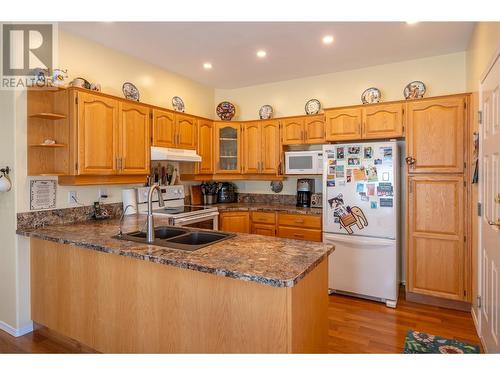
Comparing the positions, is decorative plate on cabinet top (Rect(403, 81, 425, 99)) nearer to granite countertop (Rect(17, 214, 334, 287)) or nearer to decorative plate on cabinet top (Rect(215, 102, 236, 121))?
decorative plate on cabinet top (Rect(215, 102, 236, 121))

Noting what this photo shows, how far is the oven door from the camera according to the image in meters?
3.17

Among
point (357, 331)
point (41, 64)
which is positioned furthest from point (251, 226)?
point (41, 64)

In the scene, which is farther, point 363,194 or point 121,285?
point 363,194

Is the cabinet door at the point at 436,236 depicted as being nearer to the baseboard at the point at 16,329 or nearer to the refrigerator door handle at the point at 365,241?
the refrigerator door handle at the point at 365,241

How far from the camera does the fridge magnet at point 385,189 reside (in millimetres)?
3029

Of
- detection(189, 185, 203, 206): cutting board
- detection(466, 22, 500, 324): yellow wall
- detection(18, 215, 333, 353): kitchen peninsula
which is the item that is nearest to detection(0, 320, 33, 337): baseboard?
detection(18, 215, 333, 353): kitchen peninsula

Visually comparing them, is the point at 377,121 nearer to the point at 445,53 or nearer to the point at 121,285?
the point at 445,53

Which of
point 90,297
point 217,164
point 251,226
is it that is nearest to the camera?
point 90,297

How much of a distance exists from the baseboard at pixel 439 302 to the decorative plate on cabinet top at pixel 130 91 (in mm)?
3550

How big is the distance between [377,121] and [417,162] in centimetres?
58

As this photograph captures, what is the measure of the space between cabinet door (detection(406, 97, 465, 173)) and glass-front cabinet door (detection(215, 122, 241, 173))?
211cm

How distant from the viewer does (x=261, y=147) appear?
409 centimetres

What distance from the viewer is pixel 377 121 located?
3.18m

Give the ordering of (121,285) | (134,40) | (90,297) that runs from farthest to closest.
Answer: (134,40) < (90,297) < (121,285)
